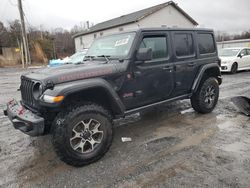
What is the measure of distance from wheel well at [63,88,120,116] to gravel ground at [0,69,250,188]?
0.76 metres

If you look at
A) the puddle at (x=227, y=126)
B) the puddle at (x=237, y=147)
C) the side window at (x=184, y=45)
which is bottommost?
the puddle at (x=237, y=147)

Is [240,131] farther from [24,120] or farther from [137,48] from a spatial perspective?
[24,120]

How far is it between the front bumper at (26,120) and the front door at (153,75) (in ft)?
4.69

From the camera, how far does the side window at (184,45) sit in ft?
14.2

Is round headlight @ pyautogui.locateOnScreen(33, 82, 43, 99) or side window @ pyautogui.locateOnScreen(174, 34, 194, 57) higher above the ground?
side window @ pyautogui.locateOnScreen(174, 34, 194, 57)

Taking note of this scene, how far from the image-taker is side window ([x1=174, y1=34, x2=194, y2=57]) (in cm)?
433

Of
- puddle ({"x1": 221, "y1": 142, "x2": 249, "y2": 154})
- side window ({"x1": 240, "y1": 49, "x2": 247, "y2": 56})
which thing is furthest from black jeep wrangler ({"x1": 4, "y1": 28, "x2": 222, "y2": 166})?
side window ({"x1": 240, "y1": 49, "x2": 247, "y2": 56})

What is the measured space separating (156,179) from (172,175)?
0.24 m

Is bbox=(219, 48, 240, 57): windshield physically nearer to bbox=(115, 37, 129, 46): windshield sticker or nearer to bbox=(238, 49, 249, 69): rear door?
bbox=(238, 49, 249, 69): rear door

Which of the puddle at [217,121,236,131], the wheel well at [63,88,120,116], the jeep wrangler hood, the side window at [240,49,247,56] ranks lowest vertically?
the puddle at [217,121,236,131]

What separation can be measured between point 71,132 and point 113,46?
187 centimetres

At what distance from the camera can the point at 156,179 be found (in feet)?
8.96

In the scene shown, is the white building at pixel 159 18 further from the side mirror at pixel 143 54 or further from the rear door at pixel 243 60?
the side mirror at pixel 143 54

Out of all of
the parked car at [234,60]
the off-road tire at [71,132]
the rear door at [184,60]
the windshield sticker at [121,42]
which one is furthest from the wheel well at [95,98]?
the parked car at [234,60]
